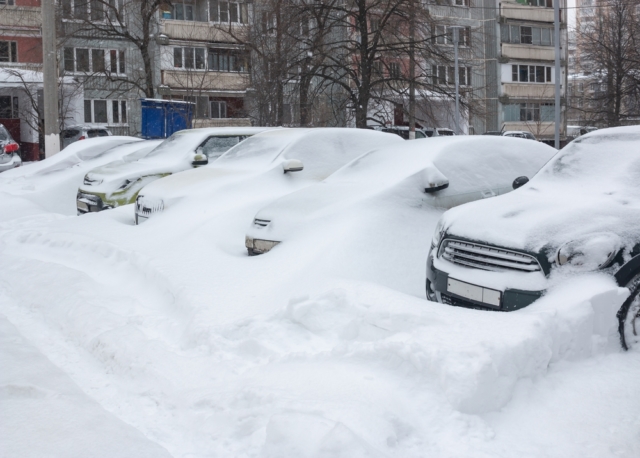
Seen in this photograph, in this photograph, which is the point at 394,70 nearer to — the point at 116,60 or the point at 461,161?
the point at 461,161

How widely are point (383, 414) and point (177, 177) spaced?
7.51m

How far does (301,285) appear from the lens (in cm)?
632

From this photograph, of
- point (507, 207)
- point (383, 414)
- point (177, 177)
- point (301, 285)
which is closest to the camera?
point (383, 414)

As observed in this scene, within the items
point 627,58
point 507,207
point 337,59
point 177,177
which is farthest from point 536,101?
point 507,207

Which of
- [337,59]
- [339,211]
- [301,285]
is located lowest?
[301,285]

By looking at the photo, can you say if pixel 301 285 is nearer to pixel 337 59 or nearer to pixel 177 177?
pixel 177 177

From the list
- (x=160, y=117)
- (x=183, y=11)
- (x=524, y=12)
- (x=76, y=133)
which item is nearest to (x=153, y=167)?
(x=160, y=117)

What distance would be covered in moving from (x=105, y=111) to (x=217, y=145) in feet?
96.3

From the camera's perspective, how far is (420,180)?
25.5 ft

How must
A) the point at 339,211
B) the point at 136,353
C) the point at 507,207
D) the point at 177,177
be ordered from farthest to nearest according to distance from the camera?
1. the point at 177,177
2. the point at 339,211
3. the point at 507,207
4. the point at 136,353

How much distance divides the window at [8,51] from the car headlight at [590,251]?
125 ft

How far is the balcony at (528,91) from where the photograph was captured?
51.8 m

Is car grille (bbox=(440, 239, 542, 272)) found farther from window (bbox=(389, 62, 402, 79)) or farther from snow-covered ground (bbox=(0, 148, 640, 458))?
window (bbox=(389, 62, 402, 79))

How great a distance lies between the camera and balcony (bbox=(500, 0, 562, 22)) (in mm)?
51625
